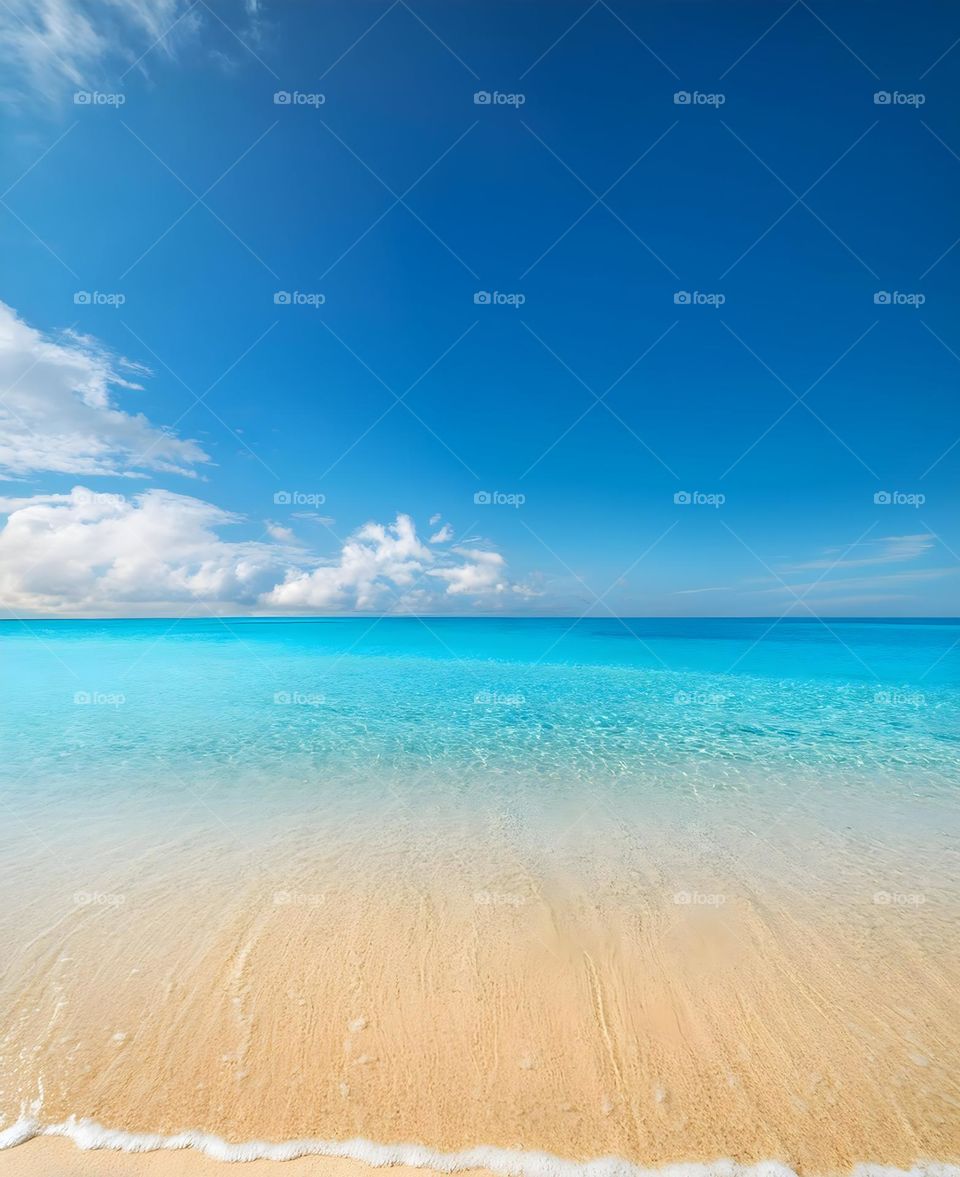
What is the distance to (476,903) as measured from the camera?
4.85m

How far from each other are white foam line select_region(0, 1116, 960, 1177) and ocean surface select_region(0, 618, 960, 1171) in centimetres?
6

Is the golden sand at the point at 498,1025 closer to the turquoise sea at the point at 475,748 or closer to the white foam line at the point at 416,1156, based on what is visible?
the white foam line at the point at 416,1156

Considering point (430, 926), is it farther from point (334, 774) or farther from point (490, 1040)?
point (334, 774)

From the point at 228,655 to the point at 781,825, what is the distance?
30.6m

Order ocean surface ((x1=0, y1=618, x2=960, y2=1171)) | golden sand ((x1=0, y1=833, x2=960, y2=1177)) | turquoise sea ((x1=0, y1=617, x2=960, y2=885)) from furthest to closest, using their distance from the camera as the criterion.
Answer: turquoise sea ((x1=0, y1=617, x2=960, y2=885)) < ocean surface ((x1=0, y1=618, x2=960, y2=1171)) < golden sand ((x1=0, y1=833, x2=960, y2=1177))

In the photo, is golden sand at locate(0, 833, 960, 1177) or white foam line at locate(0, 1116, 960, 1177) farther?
golden sand at locate(0, 833, 960, 1177)

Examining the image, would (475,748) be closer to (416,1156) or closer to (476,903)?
(476,903)

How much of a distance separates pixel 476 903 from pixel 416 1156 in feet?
7.50

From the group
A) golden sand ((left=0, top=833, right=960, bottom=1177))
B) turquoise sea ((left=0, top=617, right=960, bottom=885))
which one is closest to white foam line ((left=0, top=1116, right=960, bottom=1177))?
golden sand ((left=0, top=833, right=960, bottom=1177))

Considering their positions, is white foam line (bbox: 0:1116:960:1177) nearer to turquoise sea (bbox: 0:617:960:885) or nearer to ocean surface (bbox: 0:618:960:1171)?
ocean surface (bbox: 0:618:960:1171)

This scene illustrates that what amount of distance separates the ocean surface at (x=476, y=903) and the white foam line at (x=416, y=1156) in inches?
2.3

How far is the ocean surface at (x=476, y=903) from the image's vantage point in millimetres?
2865

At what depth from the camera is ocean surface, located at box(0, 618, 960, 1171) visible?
2.87 meters

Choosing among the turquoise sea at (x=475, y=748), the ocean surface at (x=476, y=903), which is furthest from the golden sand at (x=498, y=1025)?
the turquoise sea at (x=475, y=748)
